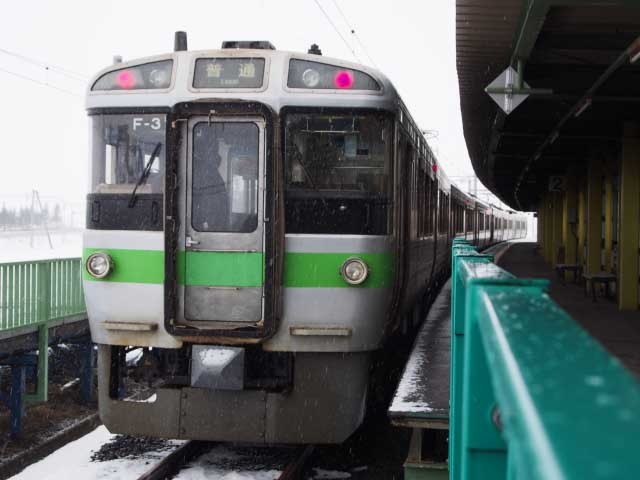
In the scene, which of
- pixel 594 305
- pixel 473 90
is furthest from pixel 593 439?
pixel 594 305

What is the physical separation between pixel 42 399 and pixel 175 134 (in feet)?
20.3

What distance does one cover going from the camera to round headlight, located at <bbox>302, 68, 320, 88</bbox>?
6043 mm

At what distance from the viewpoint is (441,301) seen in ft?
46.4

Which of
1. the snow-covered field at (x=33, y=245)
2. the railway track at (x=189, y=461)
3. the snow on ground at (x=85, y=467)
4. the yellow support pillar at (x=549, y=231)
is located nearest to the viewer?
the railway track at (x=189, y=461)

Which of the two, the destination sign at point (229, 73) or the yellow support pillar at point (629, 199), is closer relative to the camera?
the destination sign at point (229, 73)

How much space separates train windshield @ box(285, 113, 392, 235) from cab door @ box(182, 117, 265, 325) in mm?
260

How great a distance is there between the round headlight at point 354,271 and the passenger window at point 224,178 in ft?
2.51

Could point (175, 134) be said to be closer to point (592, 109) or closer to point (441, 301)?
point (592, 109)

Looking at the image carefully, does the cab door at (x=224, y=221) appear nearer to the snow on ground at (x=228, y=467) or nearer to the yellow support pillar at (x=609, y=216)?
the snow on ground at (x=228, y=467)

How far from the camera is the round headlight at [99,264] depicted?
20.0 feet

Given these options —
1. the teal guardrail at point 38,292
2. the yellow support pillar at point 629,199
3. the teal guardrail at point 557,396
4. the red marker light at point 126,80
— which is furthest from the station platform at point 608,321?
the teal guardrail at point 38,292

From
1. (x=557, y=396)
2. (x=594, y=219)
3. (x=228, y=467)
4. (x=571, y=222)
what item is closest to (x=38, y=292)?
(x=228, y=467)

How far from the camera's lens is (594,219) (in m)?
15.6

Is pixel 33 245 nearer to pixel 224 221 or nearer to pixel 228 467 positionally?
pixel 228 467
